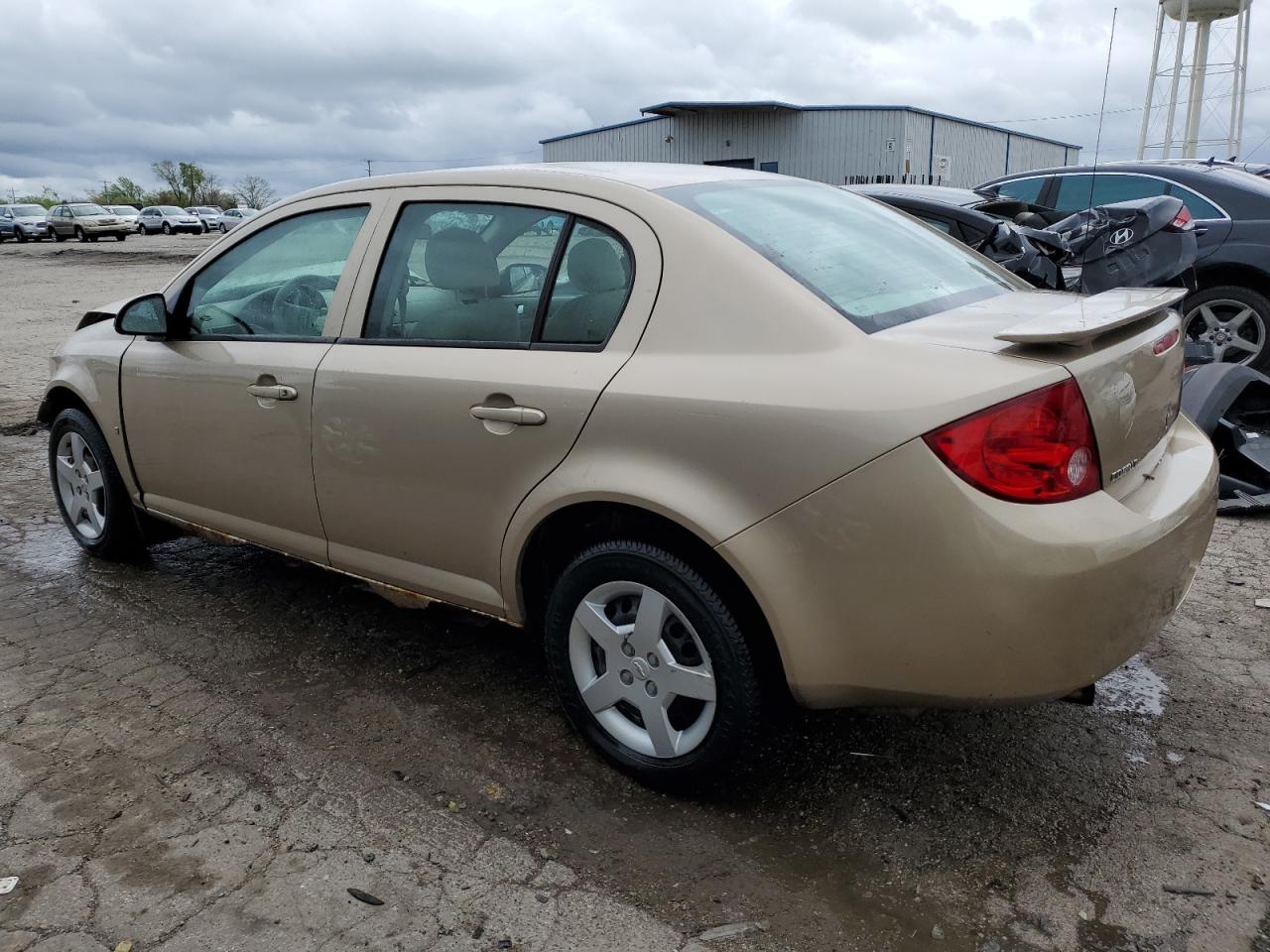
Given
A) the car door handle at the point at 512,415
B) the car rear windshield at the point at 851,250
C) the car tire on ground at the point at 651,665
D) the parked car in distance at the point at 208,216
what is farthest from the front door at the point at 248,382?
the parked car in distance at the point at 208,216

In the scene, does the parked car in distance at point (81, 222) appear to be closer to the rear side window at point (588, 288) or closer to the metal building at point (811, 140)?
the metal building at point (811, 140)

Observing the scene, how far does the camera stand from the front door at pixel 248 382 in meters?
3.40

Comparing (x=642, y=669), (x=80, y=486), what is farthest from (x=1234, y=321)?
(x=80, y=486)

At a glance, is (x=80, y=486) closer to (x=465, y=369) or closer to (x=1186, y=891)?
(x=465, y=369)

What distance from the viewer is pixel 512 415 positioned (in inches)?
109

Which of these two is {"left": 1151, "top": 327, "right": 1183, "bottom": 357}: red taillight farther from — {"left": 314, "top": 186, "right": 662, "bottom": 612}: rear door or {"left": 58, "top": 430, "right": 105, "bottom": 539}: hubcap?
{"left": 58, "top": 430, "right": 105, "bottom": 539}: hubcap

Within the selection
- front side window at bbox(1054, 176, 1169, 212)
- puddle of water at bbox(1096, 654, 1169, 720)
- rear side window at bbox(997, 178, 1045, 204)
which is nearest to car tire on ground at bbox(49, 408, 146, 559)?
puddle of water at bbox(1096, 654, 1169, 720)

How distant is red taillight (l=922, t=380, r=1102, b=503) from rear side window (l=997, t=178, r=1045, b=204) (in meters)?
7.05

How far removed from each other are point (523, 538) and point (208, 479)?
160 centimetres

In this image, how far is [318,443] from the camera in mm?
3305

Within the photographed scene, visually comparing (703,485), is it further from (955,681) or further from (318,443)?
(318,443)

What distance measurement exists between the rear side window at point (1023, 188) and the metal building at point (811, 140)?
25903mm

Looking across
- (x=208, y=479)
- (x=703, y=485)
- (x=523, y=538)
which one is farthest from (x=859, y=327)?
(x=208, y=479)

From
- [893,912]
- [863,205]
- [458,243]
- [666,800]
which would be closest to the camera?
[893,912]
